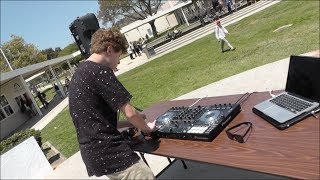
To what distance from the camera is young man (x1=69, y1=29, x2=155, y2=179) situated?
2.70 m

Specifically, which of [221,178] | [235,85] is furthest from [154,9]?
[221,178]

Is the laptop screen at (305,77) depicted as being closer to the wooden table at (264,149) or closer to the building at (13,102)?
the wooden table at (264,149)

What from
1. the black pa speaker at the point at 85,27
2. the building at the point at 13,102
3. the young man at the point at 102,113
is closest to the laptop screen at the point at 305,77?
the young man at the point at 102,113

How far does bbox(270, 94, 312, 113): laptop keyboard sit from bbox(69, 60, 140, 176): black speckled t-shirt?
109 cm

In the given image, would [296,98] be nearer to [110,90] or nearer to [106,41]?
[110,90]

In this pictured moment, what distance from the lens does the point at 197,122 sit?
9.41 ft

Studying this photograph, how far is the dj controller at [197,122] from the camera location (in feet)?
8.66

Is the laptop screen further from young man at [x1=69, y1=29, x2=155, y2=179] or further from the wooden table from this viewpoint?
young man at [x1=69, y1=29, x2=155, y2=179]

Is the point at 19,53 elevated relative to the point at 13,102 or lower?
elevated

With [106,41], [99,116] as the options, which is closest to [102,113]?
[99,116]

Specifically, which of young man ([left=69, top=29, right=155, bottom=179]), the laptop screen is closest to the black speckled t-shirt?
young man ([left=69, top=29, right=155, bottom=179])

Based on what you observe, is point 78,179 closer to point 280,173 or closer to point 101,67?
point 101,67

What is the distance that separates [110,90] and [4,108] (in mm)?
21746

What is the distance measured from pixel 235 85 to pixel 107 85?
5.77 m
